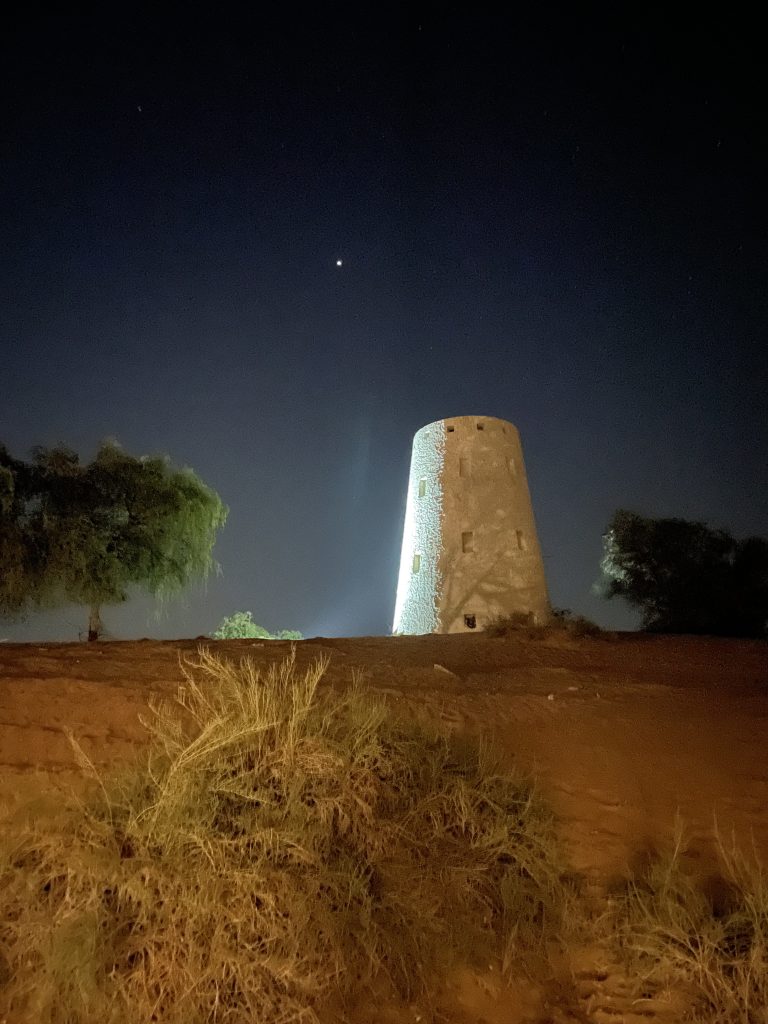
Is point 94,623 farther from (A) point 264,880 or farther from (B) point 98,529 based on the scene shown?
(A) point 264,880

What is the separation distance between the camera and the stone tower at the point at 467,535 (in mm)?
19422

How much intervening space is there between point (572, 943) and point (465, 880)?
66 cm

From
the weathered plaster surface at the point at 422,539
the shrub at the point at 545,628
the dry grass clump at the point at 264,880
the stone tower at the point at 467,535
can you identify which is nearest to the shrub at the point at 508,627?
the shrub at the point at 545,628

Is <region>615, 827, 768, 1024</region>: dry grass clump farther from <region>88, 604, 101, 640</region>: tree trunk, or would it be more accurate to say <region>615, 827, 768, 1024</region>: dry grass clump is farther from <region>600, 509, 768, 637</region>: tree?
<region>600, 509, 768, 637</region>: tree

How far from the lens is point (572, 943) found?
Answer: 145 inches

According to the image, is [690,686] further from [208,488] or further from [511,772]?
[208,488]

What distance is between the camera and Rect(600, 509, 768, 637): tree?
22625 millimetres

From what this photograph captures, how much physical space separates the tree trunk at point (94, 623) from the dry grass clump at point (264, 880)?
551 inches

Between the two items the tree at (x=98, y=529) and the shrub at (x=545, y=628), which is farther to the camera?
the tree at (x=98, y=529)

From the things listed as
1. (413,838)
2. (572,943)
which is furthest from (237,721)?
(572,943)

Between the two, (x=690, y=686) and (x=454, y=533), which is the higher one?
(x=454, y=533)

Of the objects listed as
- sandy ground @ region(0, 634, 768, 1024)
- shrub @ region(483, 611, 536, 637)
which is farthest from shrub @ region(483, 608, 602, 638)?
Answer: sandy ground @ region(0, 634, 768, 1024)

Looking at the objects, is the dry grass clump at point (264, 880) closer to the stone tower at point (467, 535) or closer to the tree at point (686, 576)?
the stone tower at point (467, 535)

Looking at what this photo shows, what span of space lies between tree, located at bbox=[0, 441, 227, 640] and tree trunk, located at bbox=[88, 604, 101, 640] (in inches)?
1.0
